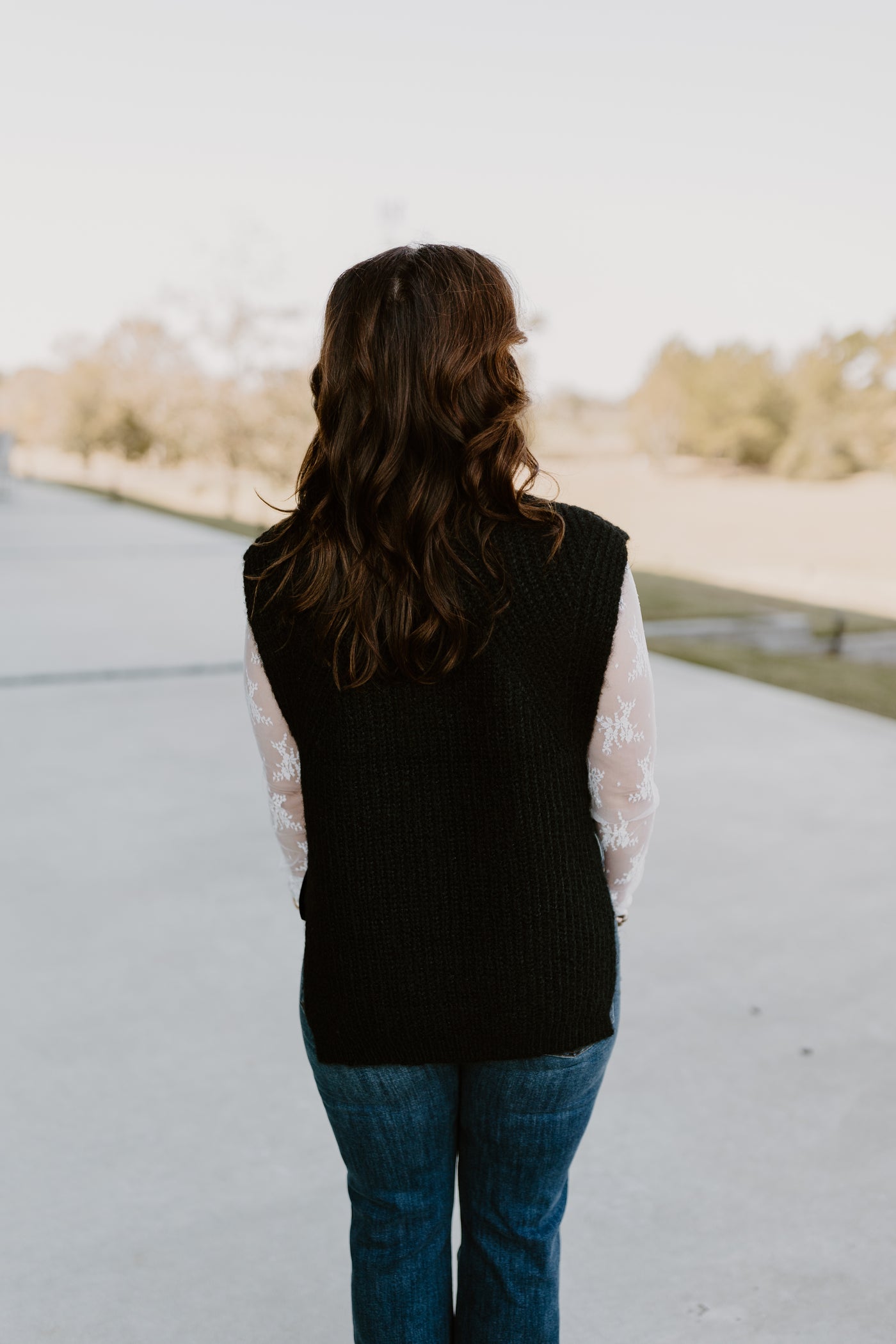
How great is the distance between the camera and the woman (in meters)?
0.98

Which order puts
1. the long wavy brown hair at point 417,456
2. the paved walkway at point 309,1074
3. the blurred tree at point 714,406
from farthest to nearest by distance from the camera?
the blurred tree at point 714,406 < the paved walkway at point 309,1074 < the long wavy brown hair at point 417,456

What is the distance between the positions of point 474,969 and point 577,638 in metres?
0.35

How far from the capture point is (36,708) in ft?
17.8

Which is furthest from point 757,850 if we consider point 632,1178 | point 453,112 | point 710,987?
point 453,112

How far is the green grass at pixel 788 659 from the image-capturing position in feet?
21.9

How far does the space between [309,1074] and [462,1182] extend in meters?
1.28

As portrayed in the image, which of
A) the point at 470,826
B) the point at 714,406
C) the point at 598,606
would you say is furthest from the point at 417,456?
the point at 714,406

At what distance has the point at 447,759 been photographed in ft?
3.34

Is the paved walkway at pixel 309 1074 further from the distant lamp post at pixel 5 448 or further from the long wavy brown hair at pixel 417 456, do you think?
the distant lamp post at pixel 5 448

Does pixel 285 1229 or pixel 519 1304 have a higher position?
pixel 519 1304

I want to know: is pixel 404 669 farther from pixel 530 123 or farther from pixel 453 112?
pixel 530 123

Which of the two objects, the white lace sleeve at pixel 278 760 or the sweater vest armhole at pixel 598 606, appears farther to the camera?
the white lace sleeve at pixel 278 760

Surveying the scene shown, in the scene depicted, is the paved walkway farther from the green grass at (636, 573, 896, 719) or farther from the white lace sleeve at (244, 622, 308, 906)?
the green grass at (636, 573, 896, 719)

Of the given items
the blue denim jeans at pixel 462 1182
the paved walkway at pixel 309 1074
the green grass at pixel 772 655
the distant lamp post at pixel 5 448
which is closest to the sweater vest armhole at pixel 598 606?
the blue denim jeans at pixel 462 1182
